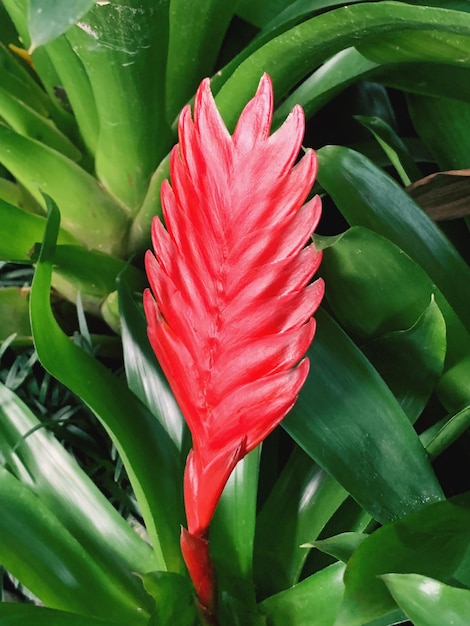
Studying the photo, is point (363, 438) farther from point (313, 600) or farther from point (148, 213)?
point (148, 213)

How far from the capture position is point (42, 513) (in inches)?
20.5

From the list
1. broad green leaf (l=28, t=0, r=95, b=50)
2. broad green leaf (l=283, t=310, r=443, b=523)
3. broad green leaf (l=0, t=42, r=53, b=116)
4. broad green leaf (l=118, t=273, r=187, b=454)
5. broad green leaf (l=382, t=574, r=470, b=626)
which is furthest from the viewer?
broad green leaf (l=0, t=42, r=53, b=116)

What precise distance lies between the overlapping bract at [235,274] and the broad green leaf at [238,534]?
0.14 meters

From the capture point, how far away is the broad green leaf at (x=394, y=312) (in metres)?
0.50

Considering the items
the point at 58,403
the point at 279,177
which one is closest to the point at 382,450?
the point at 279,177

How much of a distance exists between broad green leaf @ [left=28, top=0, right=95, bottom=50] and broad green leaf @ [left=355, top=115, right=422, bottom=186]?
415 mm

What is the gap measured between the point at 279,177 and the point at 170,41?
39 cm

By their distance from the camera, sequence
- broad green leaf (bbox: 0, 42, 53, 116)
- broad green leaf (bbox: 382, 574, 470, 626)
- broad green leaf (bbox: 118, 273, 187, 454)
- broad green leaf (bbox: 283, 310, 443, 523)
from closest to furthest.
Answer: broad green leaf (bbox: 382, 574, 470, 626) < broad green leaf (bbox: 283, 310, 443, 523) < broad green leaf (bbox: 118, 273, 187, 454) < broad green leaf (bbox: 0, 42, 53, 116)

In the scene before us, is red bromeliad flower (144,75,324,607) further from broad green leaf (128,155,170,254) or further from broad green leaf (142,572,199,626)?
broad green leaf (128,155,170,254)

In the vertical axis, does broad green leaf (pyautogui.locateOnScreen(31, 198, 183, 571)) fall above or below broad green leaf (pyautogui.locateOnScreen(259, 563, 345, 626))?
above

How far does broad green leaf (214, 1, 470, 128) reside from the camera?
0.46 m

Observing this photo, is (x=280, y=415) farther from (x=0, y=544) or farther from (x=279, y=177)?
(x=0, y=544)

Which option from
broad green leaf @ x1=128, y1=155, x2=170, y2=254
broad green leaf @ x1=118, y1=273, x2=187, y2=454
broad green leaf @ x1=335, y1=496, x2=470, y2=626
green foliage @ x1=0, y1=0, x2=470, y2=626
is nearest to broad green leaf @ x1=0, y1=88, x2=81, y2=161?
green foliage @ x1=0, y1=0, x2=470, y2=626

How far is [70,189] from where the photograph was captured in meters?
0.71
